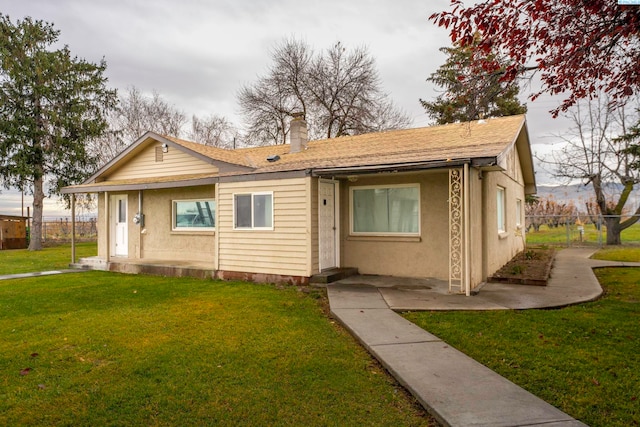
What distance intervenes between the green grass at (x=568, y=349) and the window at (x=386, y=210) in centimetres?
353

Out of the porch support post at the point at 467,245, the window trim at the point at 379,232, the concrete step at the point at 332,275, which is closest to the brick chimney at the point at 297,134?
the window trim at the point at 379,232

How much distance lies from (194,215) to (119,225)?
340 centimetres

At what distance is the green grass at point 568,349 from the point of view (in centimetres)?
365

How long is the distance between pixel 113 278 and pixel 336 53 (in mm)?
21310

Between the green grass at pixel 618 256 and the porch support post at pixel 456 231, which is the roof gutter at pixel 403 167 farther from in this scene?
the green grass at pixel 618 256

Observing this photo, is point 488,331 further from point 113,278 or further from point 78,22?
point 78,22

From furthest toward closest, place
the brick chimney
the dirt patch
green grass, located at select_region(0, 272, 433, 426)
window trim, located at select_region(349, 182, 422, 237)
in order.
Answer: the brick chimney, window trim, located at select_region(349, 182, 422, 237), the dirt patch, green grass, located at select_region(0, 272, 433, 426)

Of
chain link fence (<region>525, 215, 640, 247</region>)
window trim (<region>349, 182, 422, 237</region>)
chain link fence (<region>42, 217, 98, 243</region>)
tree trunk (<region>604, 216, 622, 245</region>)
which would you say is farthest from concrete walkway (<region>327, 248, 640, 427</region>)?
chain link fence (<region>42, 217, 98, 243</region>)

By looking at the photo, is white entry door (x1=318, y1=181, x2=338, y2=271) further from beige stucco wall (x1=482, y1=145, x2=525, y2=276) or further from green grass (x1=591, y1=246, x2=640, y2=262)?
green grass (x1=591, y1=246, x2=640, y2=262)

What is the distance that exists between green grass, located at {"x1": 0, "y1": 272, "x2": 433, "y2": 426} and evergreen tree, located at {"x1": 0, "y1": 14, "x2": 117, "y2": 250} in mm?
15930

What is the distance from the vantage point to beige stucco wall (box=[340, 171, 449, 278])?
9.47 meters

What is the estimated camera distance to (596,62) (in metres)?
5.99

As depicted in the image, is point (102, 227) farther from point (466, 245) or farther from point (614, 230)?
point (614, 230)

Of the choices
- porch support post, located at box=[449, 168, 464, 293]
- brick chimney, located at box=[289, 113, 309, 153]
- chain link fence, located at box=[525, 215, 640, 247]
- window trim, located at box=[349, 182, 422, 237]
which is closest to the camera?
porch support post, located at box=[449, 168, 464, 293]
